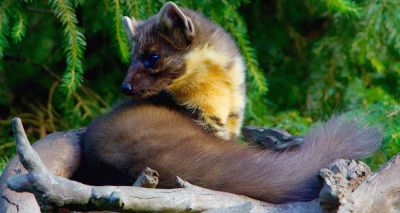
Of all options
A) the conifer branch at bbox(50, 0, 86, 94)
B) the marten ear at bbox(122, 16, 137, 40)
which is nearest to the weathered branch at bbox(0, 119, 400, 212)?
the marten ear at bbox(122, 16, 137, 40)

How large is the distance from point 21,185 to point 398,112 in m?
1.93

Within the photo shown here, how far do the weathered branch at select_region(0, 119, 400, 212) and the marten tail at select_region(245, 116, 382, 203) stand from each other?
7 centimetres

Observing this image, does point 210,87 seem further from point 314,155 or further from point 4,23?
point 4,23

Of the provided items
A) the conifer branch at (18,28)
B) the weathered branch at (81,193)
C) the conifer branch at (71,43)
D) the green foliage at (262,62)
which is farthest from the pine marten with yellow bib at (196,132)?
the green foliage at (262,62)

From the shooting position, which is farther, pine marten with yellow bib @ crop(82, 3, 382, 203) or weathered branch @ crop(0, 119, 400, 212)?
pine marten with yellow bib @ crop(82, 3, 382, 203)

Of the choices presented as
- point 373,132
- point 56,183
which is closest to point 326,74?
point 373,132

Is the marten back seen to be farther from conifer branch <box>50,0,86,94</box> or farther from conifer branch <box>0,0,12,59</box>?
conifer branch <box>0,0,12,59</box>

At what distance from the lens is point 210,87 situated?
3.22 m

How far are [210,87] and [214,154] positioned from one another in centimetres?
53

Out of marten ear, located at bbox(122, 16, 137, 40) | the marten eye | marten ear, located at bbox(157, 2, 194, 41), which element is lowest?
the marten eye

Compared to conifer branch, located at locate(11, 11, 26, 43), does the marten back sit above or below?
below

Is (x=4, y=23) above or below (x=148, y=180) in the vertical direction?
above

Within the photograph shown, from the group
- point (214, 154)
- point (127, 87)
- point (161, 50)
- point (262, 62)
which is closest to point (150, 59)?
point (161, 50)

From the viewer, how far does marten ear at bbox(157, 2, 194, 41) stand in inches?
126
